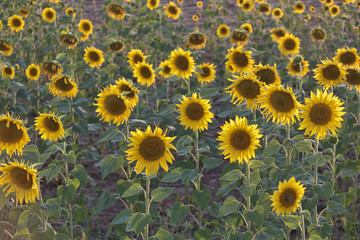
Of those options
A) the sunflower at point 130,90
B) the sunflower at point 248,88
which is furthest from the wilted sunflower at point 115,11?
the sunflower at point 248,88

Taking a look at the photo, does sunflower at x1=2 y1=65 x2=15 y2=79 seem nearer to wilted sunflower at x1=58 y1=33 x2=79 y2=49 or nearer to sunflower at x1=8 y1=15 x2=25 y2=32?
wilted sunflower at x1=58 y1=33 x2=79 y2=49

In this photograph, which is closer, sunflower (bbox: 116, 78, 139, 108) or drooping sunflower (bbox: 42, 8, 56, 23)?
sunflower (bbox: 116, 78, 139, 108)

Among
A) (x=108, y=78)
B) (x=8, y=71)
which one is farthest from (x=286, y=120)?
(x=8, y=71)

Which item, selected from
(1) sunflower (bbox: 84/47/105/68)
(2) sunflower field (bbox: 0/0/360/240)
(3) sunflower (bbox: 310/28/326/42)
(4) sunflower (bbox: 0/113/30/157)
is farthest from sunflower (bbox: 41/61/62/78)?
(3) sunflower (bbox: 310/28/326/42)

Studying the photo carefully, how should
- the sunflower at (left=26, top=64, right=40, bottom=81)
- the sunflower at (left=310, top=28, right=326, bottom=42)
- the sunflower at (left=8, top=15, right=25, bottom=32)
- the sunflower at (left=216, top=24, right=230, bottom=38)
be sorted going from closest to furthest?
1. the sunflower at (left=26, top=64, right=40, bottom=81)
2. the sunflower at (left=310, top=28, right=326, bottom=42)
3. the sunflower at (left=8, top=15, right=25, bottom=32)
4. the sunflower at (left=216, top=24, right=230, bottom=38)

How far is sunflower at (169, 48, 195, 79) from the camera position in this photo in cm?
428

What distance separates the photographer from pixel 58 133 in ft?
11.2

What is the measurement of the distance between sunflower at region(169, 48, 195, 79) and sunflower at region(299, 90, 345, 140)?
1.53m

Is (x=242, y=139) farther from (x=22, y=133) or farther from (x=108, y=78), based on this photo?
(x=108, y=78)

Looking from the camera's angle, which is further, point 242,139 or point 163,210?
point 163,210

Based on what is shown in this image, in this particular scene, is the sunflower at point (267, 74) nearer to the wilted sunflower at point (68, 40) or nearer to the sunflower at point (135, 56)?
the sunflower at point (135, 56)

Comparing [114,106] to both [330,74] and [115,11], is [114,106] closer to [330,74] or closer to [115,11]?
[330,74]

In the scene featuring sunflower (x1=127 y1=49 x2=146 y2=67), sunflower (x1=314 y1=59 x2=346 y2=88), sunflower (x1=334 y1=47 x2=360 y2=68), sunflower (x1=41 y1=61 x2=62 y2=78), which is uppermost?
sunflower (x1=127 y1=49 x2=146 y2=67)

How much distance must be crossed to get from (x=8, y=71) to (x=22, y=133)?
7.76ft
